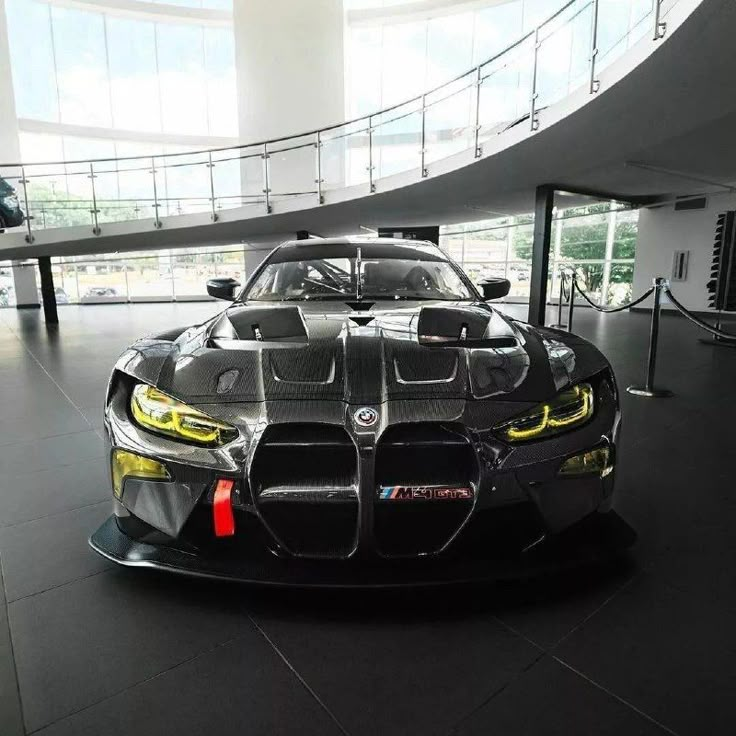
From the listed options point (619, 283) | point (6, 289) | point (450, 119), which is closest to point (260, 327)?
point (450, 119)

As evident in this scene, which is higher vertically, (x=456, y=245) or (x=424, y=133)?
(x=424, y=133)

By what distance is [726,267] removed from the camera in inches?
259

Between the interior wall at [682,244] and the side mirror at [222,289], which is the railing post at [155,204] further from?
the interior wall at [682,244]

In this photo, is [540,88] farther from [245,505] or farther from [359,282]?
[245,505]

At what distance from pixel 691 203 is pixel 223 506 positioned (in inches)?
528

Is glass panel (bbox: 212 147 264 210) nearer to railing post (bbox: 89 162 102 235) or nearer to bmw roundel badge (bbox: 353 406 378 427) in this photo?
railing post (bbox: 89 162 102 235)

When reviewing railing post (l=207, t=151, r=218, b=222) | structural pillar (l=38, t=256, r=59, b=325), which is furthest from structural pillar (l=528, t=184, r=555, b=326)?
structural pillar (l=38, t=256, r=59, b=325)

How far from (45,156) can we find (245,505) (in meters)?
21.1

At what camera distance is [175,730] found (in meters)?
1.15

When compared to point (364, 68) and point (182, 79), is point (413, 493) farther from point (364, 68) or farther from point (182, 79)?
point (182, 79)

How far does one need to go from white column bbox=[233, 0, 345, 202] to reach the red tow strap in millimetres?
12071

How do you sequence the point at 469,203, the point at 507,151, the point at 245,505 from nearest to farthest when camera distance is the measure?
the point at 245,505 → the point at 507,151 → the point at 469,203

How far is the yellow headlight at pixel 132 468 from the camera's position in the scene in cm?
151

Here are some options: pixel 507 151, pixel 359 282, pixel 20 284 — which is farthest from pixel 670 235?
pixel 20 284
